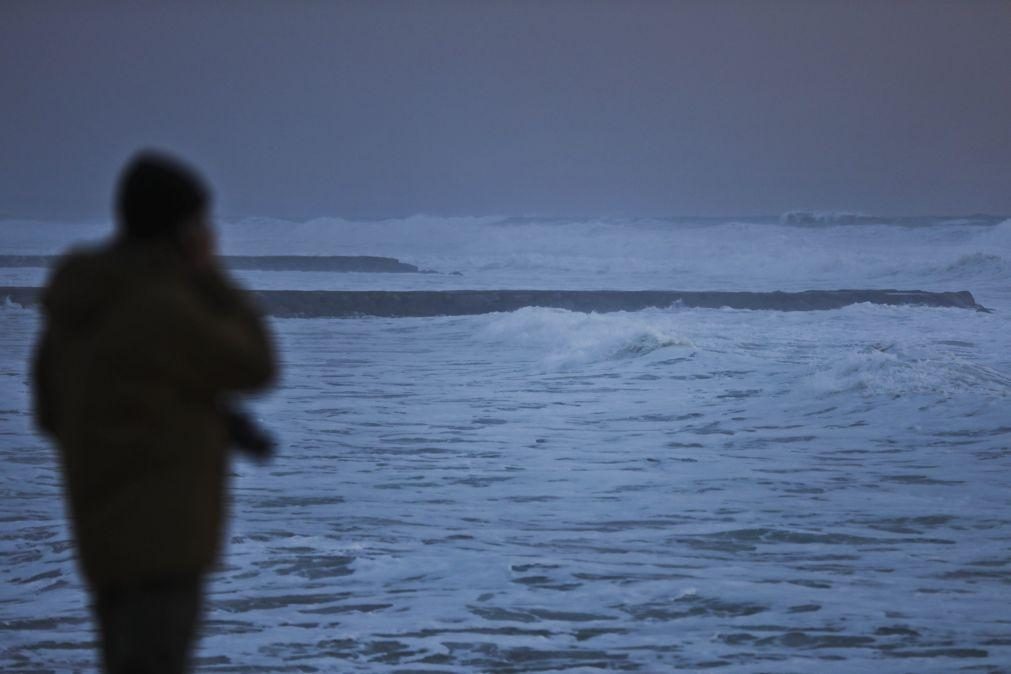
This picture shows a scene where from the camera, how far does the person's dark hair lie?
221 cm

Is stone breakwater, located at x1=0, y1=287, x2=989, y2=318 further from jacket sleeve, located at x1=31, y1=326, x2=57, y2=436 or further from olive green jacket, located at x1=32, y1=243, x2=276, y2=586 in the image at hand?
olive green jacket, located at x1=32, y1=243, x2=276, y2=586

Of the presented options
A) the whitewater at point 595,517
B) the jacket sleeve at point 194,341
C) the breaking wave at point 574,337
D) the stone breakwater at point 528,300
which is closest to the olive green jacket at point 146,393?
the jacket sleeve at point 194,341

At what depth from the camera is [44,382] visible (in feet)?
7.59

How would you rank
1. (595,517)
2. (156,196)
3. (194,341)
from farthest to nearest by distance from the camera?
(595,517)
(156,196)
(194,341)

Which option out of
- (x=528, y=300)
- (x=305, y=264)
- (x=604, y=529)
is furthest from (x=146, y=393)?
(x=305, y=264)

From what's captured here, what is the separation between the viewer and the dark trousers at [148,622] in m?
2.22

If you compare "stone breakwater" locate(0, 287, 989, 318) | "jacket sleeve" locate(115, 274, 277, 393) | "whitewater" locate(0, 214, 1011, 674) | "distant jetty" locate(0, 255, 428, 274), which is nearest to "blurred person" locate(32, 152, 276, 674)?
"jacket sleeve" locate(115, 274, 277, 393)

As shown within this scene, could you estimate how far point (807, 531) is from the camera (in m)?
6.84

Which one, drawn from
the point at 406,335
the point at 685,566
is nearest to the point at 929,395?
the point at 685,566

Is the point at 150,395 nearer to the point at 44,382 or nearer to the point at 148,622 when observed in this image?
the point at 44,382

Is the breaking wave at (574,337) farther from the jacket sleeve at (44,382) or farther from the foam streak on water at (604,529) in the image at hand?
the jacket sleeve at (44,382)

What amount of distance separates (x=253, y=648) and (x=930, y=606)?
2764 millimetres

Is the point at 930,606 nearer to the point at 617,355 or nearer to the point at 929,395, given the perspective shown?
the point at 929,395

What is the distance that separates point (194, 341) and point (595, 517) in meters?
5.28
